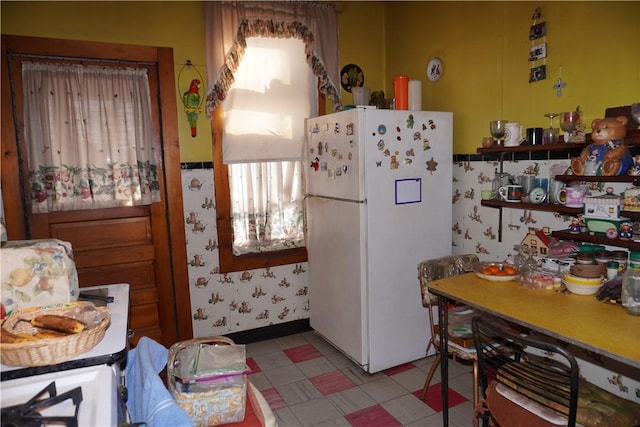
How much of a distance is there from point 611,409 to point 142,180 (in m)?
2.87

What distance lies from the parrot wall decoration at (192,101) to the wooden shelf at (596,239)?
239 centimetres

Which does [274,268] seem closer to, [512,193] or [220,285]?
[220,285]

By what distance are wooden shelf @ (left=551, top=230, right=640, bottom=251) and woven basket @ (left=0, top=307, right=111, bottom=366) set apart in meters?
2.13

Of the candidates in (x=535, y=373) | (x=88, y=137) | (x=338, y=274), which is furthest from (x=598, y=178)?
(x=88, y=137)

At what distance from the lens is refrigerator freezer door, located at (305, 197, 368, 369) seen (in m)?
2.77

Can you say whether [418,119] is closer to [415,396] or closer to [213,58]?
[213,58]

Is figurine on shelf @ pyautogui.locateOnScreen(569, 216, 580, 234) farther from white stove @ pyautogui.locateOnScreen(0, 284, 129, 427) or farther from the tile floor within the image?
white stove @ pyautogui.locateOnScreen(0, 284, 129, 427)

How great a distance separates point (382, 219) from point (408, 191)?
10.6 inches

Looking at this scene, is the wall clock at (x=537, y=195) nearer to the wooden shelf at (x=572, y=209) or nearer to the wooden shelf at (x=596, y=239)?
the wooden shelf at (x=572, y=209)

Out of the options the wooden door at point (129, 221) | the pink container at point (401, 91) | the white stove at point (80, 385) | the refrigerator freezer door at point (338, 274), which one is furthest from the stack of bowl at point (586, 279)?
the wooden door at point (129, 221)

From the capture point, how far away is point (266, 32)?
315cm

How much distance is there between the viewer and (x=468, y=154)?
2.95 m

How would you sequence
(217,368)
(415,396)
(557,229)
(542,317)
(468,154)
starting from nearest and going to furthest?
(217,368), (542,317), (557,229), (415,396), (468,154)

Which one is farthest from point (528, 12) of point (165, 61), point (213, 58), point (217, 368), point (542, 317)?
point (217, 368)
